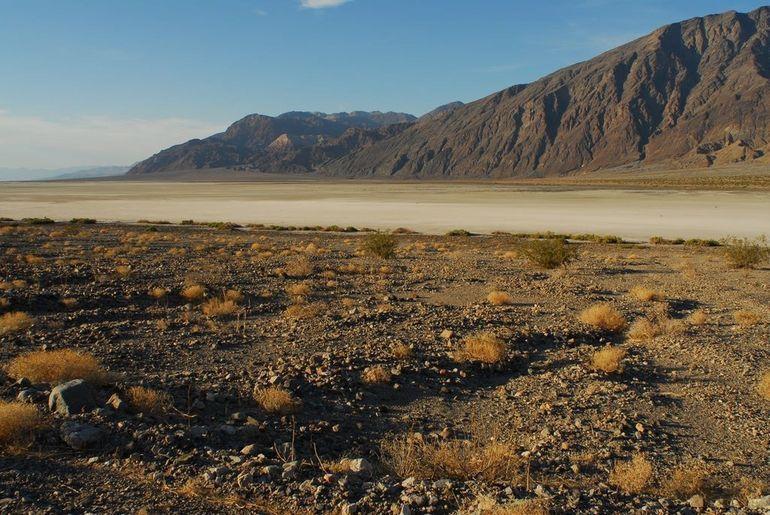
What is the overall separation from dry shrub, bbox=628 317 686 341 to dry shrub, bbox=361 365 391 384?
540 centimetres

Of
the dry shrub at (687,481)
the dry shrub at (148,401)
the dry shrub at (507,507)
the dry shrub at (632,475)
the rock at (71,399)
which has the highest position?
the rock at (71,399)

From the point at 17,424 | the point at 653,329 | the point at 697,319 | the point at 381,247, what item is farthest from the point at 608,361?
the point at 381,247

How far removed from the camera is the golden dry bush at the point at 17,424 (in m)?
5.75

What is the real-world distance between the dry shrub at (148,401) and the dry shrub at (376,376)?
274cm

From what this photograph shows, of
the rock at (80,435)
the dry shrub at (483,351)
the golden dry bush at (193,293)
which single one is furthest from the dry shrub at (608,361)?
the golden dry bush at (193,293)

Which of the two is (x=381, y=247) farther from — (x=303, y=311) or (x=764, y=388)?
(x=764, y=388)

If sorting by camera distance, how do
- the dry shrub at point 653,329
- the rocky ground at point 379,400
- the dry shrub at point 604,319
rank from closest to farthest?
the rocky ground at point 379,400 < the dry shrub at point 653,329 < the dry shrub at point 604,319

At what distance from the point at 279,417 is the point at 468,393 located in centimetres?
279

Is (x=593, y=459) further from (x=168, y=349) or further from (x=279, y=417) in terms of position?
(x=168, y=349)

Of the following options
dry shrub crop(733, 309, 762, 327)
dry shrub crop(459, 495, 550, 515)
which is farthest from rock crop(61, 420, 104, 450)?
dry shrub crop(733, 309, 762, 327)

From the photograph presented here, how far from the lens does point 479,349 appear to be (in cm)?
941

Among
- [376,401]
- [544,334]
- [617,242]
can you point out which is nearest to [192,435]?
[376,401]

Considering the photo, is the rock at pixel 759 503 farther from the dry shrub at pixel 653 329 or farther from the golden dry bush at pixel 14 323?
the golden dry bush at pixel 14 323

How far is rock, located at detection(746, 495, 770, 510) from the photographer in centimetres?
494
